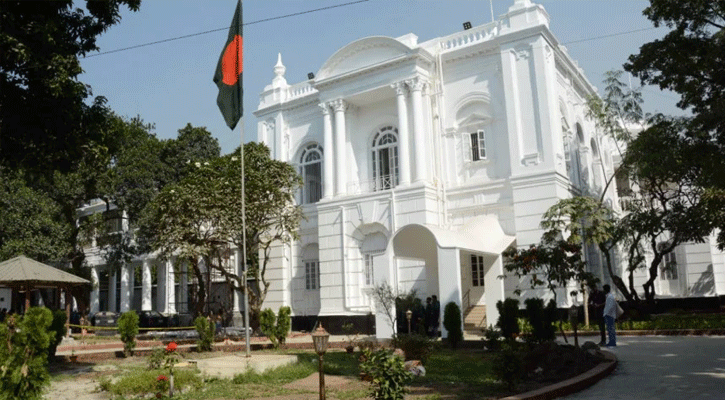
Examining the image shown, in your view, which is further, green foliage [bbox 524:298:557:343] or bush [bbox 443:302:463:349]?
bush [bbox 443:302:463:349]

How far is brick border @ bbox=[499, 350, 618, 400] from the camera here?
777cm

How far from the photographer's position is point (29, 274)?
18.5 meters

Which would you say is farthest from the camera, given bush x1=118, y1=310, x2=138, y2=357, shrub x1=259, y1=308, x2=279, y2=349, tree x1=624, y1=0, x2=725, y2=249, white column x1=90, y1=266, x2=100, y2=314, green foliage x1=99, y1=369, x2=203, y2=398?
white column x1=90, y1=266, x2=100, y2=314

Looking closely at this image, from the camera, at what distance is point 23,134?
442 inches

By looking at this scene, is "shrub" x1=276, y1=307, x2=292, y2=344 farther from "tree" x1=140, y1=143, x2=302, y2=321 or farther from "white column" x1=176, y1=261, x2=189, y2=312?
"white column" x1=176, y1=261, x2=189, y2=312

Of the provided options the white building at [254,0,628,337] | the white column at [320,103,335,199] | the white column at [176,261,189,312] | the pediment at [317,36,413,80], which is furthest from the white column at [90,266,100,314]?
the pediment at [317,36,413,80]

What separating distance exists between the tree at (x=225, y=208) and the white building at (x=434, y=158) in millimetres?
1983

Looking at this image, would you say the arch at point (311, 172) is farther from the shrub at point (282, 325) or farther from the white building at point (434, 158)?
the shrub at point (282, 325)

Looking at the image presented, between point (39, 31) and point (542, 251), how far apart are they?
10.6 m

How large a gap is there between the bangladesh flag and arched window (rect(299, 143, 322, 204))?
11529mm

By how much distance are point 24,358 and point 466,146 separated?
1770 centimetres

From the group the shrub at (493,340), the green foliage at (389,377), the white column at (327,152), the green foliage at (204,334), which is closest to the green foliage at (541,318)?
the shrub at (493,340)

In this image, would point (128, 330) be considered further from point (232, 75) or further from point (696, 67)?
point (696, 67)

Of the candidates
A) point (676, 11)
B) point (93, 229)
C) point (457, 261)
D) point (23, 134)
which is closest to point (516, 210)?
point (457, 261)
